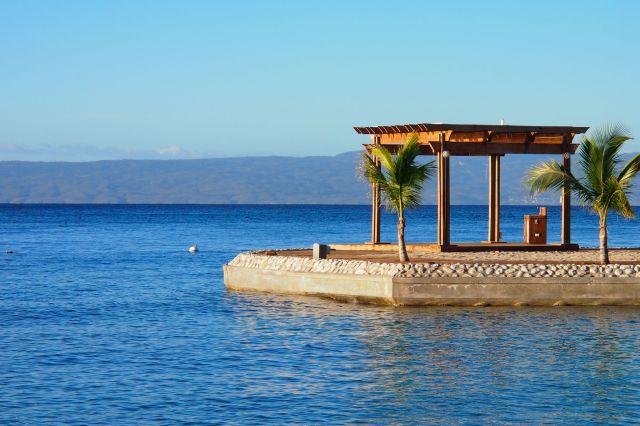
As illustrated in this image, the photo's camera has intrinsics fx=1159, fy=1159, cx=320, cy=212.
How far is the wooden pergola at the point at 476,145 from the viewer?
1594 inches

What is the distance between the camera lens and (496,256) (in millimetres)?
38625

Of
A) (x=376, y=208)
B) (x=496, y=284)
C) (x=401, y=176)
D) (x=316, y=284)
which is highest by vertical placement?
(x=401, y=176)

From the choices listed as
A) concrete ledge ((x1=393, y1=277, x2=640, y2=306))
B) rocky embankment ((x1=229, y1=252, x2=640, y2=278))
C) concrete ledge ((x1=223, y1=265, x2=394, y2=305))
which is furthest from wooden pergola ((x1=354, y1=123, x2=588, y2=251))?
concrete ledge ((x1=393, y1=277, x2=640, y2=306))

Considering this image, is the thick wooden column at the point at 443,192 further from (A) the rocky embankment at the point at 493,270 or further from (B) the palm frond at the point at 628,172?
(A) the rocky embankment at the point at 493,270

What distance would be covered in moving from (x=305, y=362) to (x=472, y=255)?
1568 cm

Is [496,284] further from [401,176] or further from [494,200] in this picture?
[494,200]

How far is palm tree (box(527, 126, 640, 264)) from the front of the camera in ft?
115

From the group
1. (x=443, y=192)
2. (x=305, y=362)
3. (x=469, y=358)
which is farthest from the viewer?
(x=443, y=192)

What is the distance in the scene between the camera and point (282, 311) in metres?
32.8

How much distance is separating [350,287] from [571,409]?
14.6m

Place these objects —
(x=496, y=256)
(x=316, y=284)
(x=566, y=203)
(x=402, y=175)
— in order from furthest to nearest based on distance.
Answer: (x=566, y=203) < (x=496, y=256) < (x=402, y=175) < (x=316, y=284)

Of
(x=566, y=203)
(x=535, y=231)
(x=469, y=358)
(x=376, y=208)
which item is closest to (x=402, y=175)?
(x=376, y=208)

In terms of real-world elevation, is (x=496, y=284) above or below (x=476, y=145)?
below

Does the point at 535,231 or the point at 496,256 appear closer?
the point at 496,256
